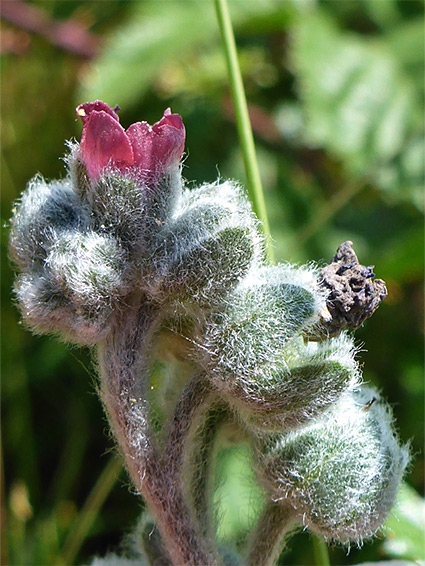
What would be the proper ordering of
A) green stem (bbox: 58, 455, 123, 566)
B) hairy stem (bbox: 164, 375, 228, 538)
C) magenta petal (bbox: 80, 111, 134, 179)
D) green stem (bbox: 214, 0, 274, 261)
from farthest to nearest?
1. green stem (bbox: 58, 455, 123, 566)
2. green stem (bbox: 214, 0, 274, 261)
3. hairy stem (bbox: 164, 375, 228, 538)
4. magenta petal (bbox: 80, 111, 134, 179)

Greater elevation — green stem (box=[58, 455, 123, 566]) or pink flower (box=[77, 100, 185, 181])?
pink flower (box=[77, 100, 185, 181])

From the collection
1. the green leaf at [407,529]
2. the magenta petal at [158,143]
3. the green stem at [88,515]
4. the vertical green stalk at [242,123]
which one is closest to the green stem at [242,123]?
the vertical green stalk at [242,123]

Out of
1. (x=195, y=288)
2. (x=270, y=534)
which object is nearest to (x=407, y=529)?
(x=270, y=534)

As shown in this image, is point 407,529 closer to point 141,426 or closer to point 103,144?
point 141,426

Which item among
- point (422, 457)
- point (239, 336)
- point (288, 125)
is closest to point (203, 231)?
point (239, 336)

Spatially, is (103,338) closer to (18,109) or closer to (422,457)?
(422,457)

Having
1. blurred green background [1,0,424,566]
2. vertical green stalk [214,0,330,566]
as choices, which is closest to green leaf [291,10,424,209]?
blurred green background [1,0,424,566]

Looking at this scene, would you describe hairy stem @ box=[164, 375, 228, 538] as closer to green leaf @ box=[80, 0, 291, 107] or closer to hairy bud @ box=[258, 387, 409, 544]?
hairy bud @ box=[258, 387, 409, 544]
